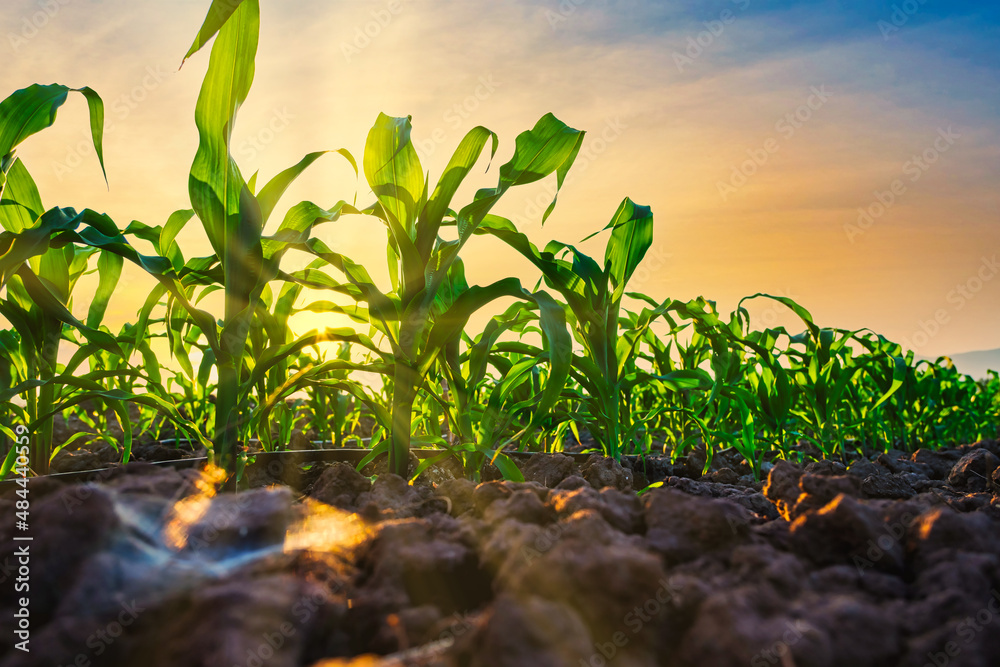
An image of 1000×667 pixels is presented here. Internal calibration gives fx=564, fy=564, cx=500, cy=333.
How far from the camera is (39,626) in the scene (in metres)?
0.60

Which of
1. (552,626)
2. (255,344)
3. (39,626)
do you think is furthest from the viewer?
(255,344)

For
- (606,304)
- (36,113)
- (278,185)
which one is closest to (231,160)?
(278,185)

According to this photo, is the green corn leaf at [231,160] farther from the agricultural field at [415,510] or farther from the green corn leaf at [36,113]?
the green corn leaf at [36,113]

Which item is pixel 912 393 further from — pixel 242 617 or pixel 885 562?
pixel 242 617

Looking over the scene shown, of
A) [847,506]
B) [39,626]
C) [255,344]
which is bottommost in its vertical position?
[39,626]

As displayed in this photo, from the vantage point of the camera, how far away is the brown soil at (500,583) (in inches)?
20.1

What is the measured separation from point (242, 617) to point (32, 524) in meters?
0.40

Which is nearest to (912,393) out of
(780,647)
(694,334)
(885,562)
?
(694,334)

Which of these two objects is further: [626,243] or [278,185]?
[626,243]

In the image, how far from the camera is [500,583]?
1.97 feet

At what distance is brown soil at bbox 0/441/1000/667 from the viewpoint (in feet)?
1.68

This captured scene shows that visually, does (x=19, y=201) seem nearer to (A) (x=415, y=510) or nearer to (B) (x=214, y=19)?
(B) (x=214, y=19)

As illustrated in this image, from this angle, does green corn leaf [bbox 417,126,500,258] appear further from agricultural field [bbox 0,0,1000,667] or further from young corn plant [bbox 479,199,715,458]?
young corn plant [bbox 479,199,715,458]

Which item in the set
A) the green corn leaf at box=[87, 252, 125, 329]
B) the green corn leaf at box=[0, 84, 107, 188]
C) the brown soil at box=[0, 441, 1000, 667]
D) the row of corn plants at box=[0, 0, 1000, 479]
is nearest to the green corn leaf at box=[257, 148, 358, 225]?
the row of corn plants at box=[0, 0, 1000, 479]
